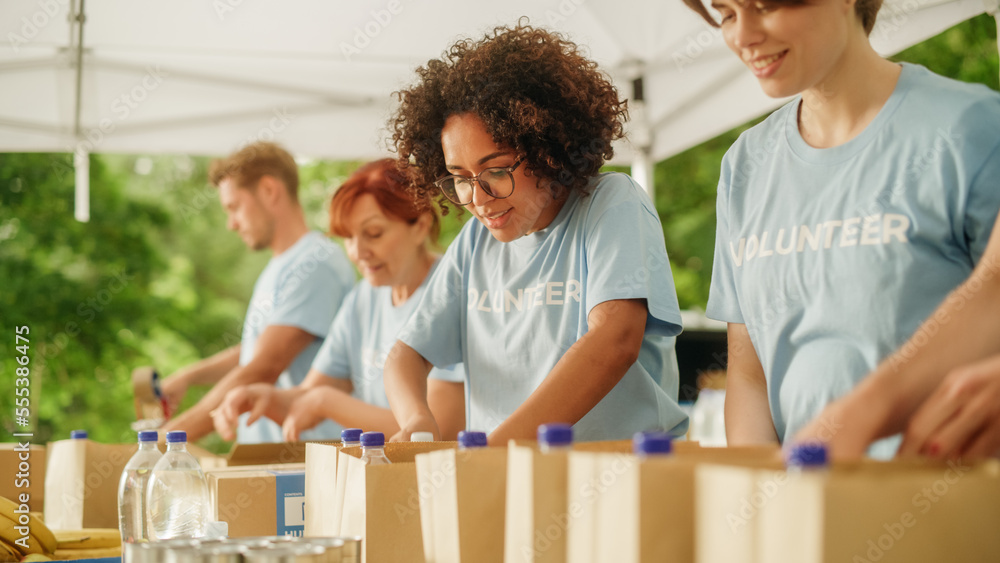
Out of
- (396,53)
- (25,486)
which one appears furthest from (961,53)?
(25,486)

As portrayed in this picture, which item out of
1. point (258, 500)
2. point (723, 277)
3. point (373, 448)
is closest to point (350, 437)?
point (373, 448)

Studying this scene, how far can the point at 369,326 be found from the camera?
2.79 m

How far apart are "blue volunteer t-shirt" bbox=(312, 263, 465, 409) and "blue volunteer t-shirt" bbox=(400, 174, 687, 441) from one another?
746 millimetres

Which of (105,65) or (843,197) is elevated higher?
(105,65)

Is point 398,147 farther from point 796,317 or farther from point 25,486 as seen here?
point 25,486

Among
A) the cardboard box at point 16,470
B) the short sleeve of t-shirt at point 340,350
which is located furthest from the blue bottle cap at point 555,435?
the short sleeve of t-shirt at point 340,350

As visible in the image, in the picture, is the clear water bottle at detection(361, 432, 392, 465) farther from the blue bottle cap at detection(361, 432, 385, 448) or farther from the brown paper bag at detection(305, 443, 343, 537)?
the brown paper bag at detection(305, 443, 343, 537)

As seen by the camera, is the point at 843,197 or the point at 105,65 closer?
the point at 843,197

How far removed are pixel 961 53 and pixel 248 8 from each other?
8172mm

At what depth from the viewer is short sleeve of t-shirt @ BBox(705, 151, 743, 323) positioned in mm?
1511

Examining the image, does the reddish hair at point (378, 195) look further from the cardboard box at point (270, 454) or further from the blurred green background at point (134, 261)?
the blurred green background at point (134, 261)

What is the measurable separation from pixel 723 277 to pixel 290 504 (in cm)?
88

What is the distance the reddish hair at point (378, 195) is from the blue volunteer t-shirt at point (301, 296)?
0.46 m

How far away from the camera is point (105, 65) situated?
3.35m
